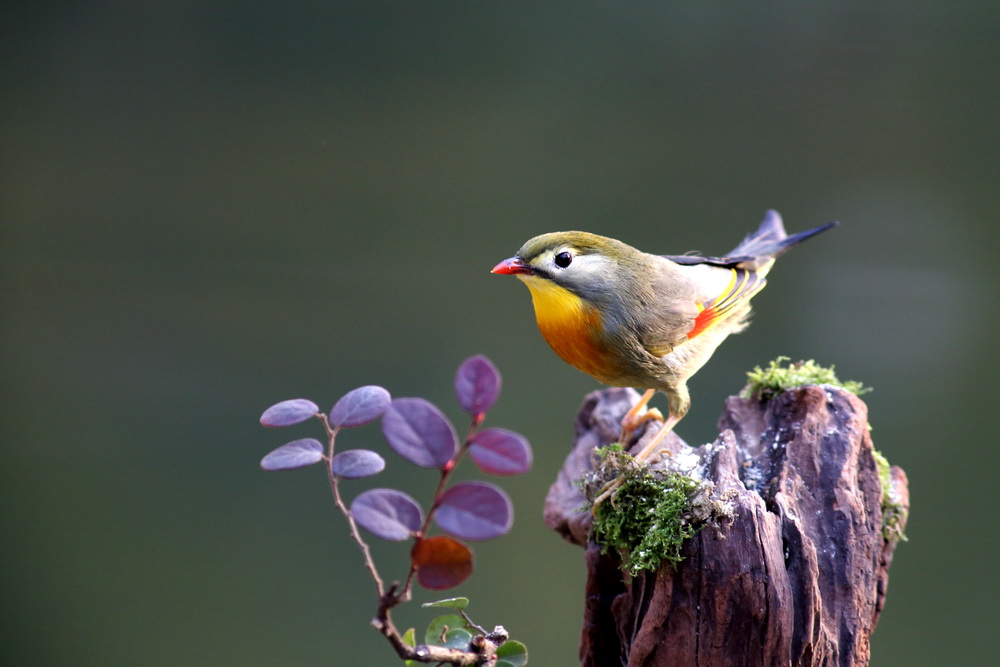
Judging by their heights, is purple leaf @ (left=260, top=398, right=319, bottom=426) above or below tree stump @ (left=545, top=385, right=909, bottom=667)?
above

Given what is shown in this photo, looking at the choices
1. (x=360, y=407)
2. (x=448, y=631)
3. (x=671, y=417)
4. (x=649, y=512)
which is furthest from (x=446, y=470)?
(x=671, y=417)

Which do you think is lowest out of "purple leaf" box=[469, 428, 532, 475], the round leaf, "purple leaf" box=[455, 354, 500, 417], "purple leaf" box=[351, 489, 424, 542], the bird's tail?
the round leaf

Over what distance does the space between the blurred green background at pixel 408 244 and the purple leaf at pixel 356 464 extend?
2846 mm

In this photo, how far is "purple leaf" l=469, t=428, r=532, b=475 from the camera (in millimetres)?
1036

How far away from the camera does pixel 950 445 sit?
13.6 ft

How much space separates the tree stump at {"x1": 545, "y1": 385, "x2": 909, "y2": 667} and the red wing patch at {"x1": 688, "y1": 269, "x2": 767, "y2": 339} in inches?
9.8

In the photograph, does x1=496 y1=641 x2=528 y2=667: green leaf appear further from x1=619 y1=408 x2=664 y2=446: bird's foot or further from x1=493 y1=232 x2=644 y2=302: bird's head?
x1=619 y1=408 x2=664 y2=446: bird's foot

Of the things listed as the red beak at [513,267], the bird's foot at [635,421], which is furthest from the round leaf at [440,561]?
the bird's foot at [635,421]

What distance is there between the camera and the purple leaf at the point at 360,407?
3.59 feet

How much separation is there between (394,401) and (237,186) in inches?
128

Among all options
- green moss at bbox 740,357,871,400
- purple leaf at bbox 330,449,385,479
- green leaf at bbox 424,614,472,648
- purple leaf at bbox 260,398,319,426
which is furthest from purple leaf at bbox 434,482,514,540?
green moss at bbox 740,357,871,400

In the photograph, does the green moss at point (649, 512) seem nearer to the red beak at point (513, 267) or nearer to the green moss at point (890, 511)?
Answer: the red beak at point (513, 267)

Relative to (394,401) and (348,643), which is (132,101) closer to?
(348,643)

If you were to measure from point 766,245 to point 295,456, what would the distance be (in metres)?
1.84
